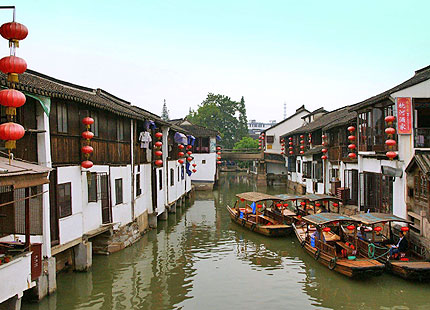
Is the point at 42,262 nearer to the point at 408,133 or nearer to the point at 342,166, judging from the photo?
the point at 408,133

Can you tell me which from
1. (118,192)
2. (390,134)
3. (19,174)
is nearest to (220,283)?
(118,192)

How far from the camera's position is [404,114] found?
15.5 meters

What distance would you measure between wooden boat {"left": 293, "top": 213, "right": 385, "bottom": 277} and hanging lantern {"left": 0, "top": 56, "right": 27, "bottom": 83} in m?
11.9

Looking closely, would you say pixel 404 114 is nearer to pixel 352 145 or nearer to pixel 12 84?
pixel 352 145

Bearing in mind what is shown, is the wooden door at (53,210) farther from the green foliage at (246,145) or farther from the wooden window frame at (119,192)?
the green foliage at (246,145)

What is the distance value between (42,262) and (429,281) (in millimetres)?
12206

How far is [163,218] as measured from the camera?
25219 millimetres

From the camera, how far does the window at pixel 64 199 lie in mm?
12852

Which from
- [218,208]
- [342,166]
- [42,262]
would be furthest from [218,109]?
[42,262]

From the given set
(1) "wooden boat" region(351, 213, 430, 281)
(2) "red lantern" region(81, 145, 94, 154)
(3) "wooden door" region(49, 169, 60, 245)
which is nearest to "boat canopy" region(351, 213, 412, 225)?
(1) "wooden boat" region(351, 213, 430, 281)

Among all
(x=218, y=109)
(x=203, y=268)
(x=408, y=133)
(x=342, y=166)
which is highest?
(x=218, y=109)

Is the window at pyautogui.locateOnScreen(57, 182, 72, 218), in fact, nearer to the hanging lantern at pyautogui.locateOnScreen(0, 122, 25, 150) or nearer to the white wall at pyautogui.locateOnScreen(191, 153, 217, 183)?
the hanging lantern at pyautogui.locateOnScreen(0, 122, 25, 150)

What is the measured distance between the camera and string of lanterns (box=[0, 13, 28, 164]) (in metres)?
9.45

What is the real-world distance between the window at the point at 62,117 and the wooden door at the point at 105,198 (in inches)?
121
